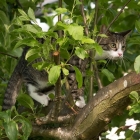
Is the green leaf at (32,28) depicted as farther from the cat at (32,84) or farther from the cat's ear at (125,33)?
the cat's ear at (125,33)

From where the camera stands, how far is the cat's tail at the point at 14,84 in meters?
2.78

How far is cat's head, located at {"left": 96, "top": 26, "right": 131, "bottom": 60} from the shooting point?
3190mm

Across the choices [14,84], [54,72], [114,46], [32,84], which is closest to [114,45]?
[114,46]

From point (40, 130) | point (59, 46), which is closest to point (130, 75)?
point (59, 46)

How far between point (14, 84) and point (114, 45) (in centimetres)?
99

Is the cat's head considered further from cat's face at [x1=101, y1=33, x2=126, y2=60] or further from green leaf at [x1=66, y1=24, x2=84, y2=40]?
green leaf at [x1=66, y1=24, x2=84, y2=40]

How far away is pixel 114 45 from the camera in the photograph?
11.2 ft

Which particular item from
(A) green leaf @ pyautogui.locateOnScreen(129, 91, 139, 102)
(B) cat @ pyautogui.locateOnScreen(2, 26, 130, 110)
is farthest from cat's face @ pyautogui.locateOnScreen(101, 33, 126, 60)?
(A) green leaf @ pyautogui.locateOnScreen(129, 91, 139, 102)

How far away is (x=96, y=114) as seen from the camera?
6.02ft

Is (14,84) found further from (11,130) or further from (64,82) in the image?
(11,130)

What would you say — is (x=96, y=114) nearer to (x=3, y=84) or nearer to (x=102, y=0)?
(x=102, y=0)

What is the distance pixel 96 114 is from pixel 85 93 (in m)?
1.18

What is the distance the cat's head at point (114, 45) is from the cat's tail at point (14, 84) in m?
0.71

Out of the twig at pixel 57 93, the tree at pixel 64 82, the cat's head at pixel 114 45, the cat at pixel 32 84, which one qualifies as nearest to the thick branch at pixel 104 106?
the tree at pixel 64 82
